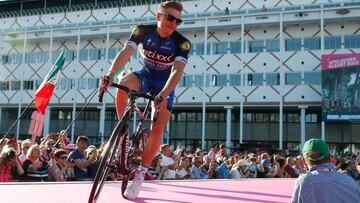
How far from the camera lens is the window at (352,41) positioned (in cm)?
3838

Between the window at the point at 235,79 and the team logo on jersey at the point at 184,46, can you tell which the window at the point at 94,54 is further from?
the team logo on jersey at the point at 184,46

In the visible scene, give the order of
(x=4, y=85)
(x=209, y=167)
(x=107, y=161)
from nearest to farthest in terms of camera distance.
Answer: (x=107, y=161) < (x=209, y=167) < (x=4, y=85)

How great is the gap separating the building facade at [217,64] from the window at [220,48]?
3.8 inches

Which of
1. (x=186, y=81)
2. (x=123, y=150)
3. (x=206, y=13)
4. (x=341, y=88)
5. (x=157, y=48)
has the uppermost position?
(x=206, y=13)

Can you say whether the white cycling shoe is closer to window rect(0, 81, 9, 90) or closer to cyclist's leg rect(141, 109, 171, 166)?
cyclist's leg rect(141, 109, 171, 166)

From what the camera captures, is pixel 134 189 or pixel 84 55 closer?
pixel 134 189

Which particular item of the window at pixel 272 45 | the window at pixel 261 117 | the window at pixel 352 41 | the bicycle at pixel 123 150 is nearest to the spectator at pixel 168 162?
the bicycle at pixel 123 150

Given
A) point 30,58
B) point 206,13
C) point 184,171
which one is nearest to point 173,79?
point 184,171

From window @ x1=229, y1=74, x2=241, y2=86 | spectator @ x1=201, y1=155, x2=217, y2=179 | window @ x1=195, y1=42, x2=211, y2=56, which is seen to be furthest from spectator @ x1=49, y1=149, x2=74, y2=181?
window @ x1=195, y1=42, x2=211, y2=56

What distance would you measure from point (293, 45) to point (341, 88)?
6.39m

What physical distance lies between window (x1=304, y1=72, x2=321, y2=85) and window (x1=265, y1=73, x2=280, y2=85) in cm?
244

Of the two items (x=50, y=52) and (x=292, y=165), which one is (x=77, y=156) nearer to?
(x=292, y=165)

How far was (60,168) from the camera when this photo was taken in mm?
9258

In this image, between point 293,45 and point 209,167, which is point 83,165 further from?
point 293,45
